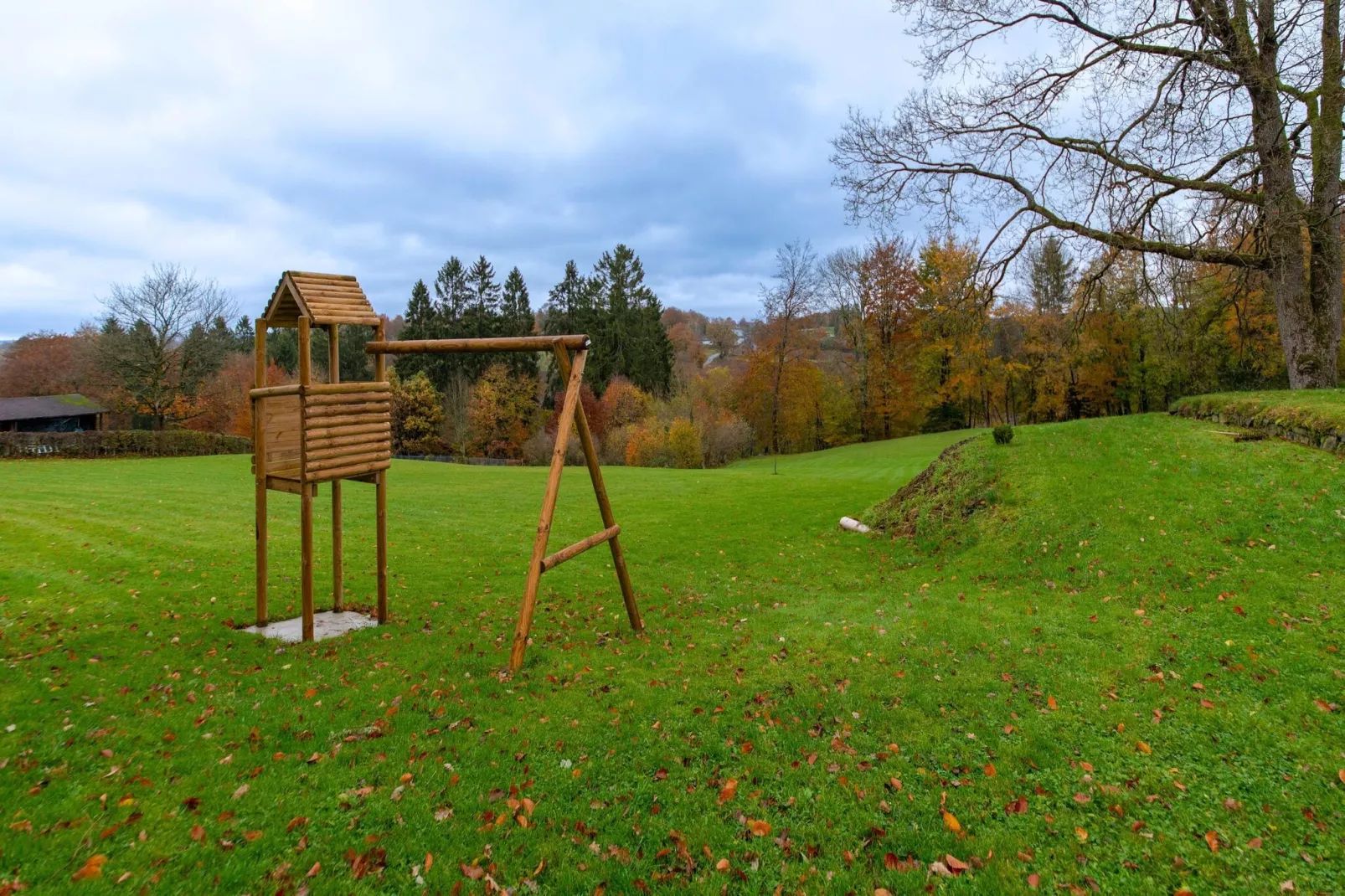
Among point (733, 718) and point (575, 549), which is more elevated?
point (575, 549)

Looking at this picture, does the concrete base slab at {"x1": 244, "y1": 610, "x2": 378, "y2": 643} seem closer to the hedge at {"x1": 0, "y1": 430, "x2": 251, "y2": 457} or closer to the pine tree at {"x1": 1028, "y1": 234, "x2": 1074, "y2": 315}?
the hedge at {"x1": 0, "y1": 430, "x2": 251, "y2": 457}

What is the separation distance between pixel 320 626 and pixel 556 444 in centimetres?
403

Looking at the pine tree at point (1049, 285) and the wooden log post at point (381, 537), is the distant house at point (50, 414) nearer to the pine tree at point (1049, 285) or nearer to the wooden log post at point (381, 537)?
the wooden log post at point (381, 537)

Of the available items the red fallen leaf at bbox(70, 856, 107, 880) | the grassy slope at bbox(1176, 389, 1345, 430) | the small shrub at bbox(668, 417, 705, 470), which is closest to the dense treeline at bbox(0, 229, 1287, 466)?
the small shrub at bbox(668, 417, 705, 470)

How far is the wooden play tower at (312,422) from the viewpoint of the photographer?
6434mm

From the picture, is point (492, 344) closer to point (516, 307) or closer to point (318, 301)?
point (318, 301)

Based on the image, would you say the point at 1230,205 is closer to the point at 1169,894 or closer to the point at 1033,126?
the point at 1033,126

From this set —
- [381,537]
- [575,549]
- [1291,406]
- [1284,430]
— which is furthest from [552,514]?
[1291,406]

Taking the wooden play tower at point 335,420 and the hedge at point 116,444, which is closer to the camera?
the wooden play tower at point 335,420

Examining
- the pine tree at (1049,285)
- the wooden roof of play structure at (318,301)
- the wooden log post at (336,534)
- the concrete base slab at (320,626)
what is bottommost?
the concrete base slab at (320,626)

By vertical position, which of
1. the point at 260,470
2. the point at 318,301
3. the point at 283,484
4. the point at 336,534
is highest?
the point at 318,301

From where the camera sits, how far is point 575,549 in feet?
20.9

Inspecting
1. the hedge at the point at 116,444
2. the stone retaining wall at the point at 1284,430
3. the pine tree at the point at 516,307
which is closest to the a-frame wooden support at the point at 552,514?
the stone retaining wall at the point at 1284,430

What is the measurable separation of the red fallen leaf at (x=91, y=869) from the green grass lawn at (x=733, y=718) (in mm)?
39
